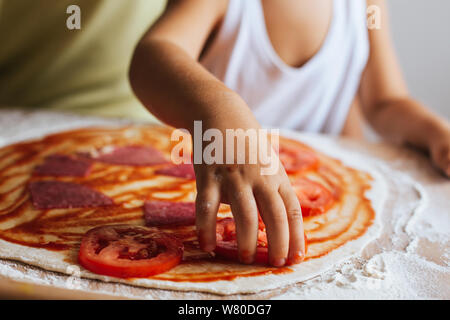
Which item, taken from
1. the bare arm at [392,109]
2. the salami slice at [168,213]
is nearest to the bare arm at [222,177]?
the salami slice at [168,213]

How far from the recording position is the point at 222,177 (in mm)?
584

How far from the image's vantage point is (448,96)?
2549mm

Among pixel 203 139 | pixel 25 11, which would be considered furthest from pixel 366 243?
pixel 25 11

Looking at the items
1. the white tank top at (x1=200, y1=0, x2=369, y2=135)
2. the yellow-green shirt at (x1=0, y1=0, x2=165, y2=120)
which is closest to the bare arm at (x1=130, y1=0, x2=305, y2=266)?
the white tank top at (x1=200, y1=0, x2=369, y2=135)

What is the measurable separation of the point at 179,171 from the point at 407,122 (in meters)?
0.62

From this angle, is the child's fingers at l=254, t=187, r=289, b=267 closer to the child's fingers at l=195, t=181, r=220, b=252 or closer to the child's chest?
the child's fingers at l=195, t=181, r=220, b=252

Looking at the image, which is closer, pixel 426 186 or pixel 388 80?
pixel 426 186

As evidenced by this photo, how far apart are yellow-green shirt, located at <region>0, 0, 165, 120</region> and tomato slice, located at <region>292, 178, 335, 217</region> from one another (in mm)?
952

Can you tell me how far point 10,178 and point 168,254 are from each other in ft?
1.31

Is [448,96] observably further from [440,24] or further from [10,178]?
[10,178]

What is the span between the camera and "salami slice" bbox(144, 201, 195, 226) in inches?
28.1

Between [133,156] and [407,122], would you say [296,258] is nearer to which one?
[133,156]
